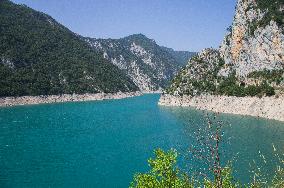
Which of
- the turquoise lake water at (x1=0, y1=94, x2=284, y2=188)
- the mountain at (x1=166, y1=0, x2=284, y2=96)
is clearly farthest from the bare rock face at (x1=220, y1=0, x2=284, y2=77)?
the turquoise lake water at (x1=0, y1=94, x2=284, y2=188)

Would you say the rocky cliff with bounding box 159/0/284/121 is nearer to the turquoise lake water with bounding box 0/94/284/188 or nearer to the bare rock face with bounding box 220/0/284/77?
the bare rock face with bounding box 220/0/284/77

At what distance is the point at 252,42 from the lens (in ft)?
521

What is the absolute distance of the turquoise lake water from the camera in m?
59.8

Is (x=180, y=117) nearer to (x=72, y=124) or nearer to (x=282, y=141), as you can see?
(x=72, y=124)

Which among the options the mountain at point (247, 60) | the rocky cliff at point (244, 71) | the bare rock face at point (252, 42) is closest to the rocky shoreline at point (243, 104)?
the rocky cliff at point (244, 71)

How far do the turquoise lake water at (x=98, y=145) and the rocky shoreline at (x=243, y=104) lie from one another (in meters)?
8.15

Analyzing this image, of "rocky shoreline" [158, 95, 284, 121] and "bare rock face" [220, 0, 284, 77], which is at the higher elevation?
"bare rock face" [220, 0, 284, 77]

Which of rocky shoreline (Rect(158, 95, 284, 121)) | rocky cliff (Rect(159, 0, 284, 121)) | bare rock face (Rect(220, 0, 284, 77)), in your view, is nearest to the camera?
rocky shoreline (Rect(158, 95, 284, 121))

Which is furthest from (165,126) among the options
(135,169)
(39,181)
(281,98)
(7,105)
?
(7,105)

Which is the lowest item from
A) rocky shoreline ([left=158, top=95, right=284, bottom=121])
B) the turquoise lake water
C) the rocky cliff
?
the turquoise lake water

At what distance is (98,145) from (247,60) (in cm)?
9077

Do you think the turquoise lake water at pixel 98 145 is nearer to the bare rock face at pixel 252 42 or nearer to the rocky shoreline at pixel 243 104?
the rocky shoreline at pixel 243 104

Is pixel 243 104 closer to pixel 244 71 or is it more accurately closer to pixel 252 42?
pixel 244 71

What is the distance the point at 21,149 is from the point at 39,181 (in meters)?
27.6
